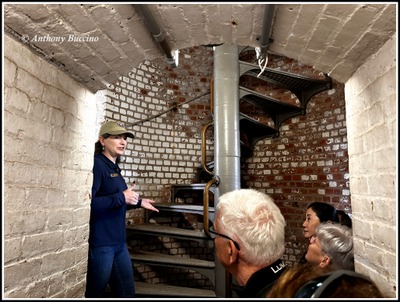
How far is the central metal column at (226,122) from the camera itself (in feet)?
11.3

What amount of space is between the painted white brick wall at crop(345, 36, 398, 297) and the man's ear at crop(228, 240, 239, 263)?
2.01 feet

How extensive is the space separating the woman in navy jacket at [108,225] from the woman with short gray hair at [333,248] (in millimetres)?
1421

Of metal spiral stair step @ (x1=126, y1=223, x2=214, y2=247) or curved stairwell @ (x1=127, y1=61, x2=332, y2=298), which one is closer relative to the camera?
curved stairwell @ (x1=127, y1=61, x2=332, y2=298)

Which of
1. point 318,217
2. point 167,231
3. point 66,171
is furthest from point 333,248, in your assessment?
point 167,231

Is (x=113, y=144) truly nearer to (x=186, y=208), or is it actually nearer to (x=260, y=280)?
(x=186, y=208)

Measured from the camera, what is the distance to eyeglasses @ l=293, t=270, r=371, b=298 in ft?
2.21

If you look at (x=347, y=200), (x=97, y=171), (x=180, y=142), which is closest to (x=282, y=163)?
(x=347, y=200)

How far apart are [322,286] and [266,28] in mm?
1080

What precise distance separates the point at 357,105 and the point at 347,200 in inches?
92.2

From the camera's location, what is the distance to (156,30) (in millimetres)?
1396

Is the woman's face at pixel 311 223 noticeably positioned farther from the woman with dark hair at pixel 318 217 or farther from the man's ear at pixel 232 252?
the man's ear at pixel 232 252

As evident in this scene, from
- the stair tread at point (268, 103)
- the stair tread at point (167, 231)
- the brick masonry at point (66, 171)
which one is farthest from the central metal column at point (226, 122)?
the brick masonry at point (66, 171)

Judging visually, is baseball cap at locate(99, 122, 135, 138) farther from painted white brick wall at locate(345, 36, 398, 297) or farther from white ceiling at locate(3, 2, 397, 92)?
painted white brick wall at locate(345, 36, 398, 297)

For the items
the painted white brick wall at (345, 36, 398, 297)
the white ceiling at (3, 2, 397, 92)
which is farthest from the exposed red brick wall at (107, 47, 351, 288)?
the white ceiling at (3, 2, 397, 92)
